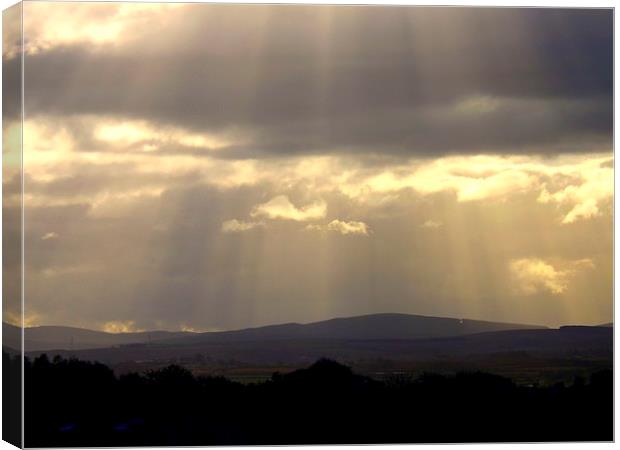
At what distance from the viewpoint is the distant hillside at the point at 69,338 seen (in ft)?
36.9

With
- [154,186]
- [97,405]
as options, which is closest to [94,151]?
[154,186]

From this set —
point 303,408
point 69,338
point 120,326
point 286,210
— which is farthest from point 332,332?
point 69,338

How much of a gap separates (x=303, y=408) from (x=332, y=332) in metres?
0.76

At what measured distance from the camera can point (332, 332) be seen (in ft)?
38.6

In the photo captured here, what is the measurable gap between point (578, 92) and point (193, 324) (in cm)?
426

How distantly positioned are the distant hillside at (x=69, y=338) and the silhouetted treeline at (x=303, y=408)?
0.17 meters

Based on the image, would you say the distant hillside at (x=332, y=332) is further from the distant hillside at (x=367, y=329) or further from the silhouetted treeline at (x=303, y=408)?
the silhouetted treeline at (x=303, y=408)

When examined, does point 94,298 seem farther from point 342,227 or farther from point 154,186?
point 342,227

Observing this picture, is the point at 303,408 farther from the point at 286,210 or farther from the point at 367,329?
the point at 286,210

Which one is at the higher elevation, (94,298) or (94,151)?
(94,151)

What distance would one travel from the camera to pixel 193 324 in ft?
38.0

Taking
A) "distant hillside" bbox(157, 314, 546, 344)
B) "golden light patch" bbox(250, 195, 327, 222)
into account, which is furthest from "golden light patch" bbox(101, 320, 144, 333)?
"golden light patch" bbox(250, 195, 327, 222)

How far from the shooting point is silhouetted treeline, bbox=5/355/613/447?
11.4 meters

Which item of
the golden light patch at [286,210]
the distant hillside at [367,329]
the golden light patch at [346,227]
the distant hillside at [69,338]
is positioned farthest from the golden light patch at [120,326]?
the golden light patch at [346,227]
